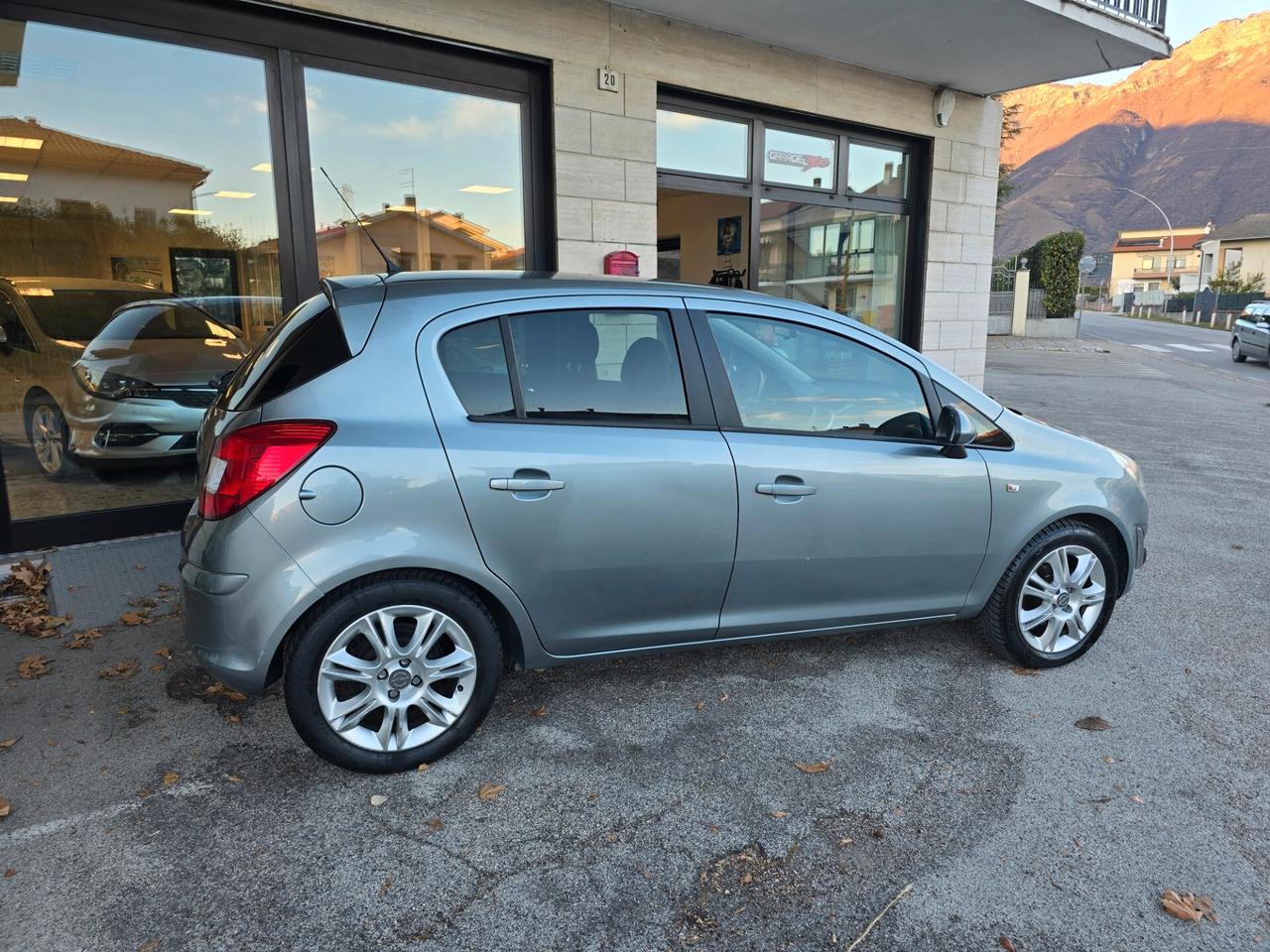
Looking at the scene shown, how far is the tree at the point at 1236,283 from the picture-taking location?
58906 mm

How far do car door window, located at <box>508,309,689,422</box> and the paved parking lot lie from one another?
125cm

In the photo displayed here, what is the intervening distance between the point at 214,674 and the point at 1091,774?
3.05 metres

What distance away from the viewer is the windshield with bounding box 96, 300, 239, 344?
18.6ft

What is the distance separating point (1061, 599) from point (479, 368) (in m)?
2.76

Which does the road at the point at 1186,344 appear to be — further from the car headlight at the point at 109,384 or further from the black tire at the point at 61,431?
the black tire at the point at 61,431

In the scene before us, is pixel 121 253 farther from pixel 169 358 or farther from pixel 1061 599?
pixel 1061 599

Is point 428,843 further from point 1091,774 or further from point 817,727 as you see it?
point 1091,774

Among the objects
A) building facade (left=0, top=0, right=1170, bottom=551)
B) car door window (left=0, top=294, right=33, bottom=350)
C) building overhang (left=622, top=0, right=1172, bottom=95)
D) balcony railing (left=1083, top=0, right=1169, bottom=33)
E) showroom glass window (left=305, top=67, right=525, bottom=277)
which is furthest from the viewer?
balcony railing (left=1083, top=0, right=1169, bottom=33)

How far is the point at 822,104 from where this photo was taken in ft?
27.7

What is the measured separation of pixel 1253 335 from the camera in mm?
24500

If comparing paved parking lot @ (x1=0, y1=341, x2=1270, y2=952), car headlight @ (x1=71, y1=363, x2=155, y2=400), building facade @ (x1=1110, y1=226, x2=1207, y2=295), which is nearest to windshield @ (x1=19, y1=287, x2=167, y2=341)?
car headlight @ (x1=71, y1=363, x2=155, y2=400)

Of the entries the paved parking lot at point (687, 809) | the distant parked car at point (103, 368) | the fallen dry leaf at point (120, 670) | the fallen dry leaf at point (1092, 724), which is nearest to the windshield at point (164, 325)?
the distant parked car at point (103, 368)

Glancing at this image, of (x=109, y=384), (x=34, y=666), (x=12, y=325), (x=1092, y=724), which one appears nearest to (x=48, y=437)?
(x=109, y=384)

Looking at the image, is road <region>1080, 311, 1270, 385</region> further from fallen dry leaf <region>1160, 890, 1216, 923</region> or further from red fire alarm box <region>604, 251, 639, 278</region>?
fallen dry leaf <region>1160, 890, 1216, 923</region>
